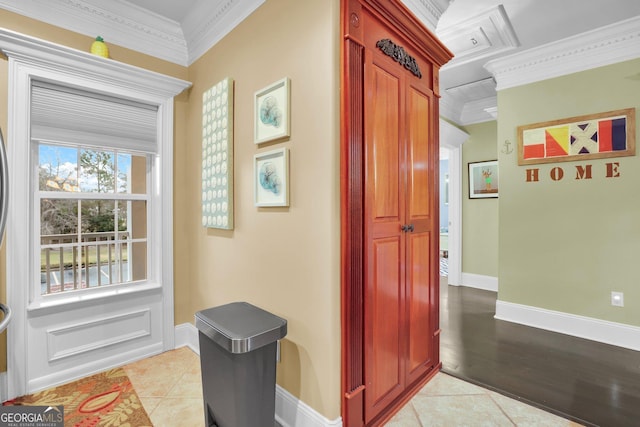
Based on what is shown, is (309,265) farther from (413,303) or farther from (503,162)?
(503,162)

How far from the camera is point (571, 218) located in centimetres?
318

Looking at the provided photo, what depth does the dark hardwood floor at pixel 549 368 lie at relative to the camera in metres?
1.99

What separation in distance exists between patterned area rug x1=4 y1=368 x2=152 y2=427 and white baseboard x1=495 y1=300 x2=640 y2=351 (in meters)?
3.58

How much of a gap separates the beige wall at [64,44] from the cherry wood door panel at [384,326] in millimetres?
2118

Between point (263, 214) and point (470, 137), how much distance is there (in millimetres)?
4331

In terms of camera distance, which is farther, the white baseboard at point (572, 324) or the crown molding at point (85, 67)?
the white baseboard at point (572, 324)

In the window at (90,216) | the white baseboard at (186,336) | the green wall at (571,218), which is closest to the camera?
the window at (90,216)

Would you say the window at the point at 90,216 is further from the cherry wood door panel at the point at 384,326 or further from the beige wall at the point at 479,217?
the beige wall at the point at 479,217

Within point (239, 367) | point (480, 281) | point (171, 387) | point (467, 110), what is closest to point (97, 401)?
point (171, 387)

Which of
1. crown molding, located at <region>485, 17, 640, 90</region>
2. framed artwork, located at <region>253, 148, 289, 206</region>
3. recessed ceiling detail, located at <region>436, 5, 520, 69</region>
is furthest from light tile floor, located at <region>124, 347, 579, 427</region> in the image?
crown molding, located at <region>485, 17, 640, 90</region>

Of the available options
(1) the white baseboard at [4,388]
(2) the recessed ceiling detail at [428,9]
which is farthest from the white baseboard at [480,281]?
(1) the white baseboard at [4,388]

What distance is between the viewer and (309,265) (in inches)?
67.3

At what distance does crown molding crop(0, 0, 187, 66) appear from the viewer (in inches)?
86.1

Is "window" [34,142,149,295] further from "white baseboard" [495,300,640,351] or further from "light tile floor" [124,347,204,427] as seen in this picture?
"white baseboard" [495,300,640,351]
